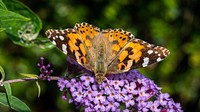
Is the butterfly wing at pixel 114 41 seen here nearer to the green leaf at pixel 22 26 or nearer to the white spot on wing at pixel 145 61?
the white spot on wing at pixel 145 61

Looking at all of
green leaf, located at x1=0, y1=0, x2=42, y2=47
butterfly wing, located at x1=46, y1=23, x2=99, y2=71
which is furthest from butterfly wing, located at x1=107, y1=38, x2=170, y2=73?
green leaf, located at x1=0, y1=0, x2=42, y2=47

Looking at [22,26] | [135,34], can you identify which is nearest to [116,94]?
[22,26]

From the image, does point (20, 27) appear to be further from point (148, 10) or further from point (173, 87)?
point (173, 87)

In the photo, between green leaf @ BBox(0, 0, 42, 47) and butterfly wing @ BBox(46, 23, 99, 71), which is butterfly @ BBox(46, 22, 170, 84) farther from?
green leaf @ BBox(0, 0, 42, 47)

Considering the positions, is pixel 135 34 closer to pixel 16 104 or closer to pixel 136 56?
pixel 136 56

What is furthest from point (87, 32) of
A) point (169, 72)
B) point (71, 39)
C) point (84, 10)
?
point (169, 72)

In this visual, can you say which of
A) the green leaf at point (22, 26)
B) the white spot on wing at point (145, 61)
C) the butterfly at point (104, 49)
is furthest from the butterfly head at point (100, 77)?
the green leaf at point (22, 26)

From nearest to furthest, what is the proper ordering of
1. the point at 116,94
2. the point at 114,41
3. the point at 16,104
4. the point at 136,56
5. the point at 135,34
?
1. the point at 16,104
2. the point at 116,94
3. the point at 136,56
4. the point at 114,41
5. the point at 135,34
